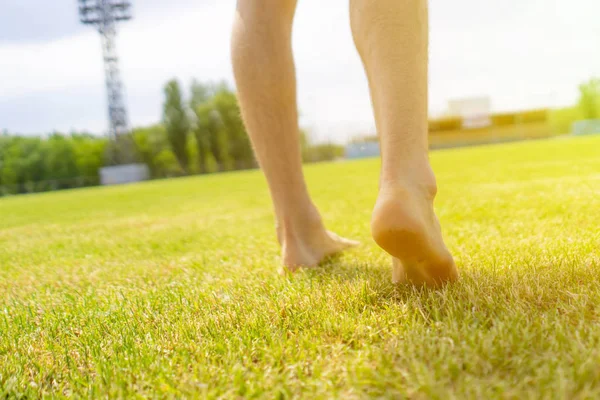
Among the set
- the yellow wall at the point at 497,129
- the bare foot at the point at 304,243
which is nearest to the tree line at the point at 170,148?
the yellow wall at the point at 497,129

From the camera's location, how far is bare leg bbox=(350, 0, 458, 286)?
2.83 feet

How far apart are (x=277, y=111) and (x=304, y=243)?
0.32m

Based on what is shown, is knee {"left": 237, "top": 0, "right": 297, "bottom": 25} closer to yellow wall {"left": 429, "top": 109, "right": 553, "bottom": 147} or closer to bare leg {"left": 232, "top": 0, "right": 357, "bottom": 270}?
bare leg {"left": 232, "top": 0, "right": 357, "bottom": 270}

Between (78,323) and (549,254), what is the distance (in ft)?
3.02

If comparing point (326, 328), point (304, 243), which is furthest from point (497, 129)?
point (326, 328)

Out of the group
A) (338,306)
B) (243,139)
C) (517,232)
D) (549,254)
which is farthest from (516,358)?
(243,139)

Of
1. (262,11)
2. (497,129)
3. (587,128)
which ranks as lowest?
(262,11)

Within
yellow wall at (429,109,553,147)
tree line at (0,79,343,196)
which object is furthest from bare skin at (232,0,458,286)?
yellow wall at (429,109,553,147)

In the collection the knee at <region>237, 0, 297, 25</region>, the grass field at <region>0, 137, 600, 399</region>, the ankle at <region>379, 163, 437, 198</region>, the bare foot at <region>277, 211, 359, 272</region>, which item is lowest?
the grass field at <region>0, 137, 600, 399</region>

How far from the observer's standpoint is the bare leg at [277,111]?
4.03 feet

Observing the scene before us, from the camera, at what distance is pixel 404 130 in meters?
0.90

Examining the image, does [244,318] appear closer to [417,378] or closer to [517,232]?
[417,378]

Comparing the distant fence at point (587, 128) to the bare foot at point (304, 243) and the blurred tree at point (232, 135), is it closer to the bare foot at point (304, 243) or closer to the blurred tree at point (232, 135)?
the blurred tree at point (232, 135)

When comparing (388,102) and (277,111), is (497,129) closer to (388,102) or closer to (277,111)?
(277,111)
